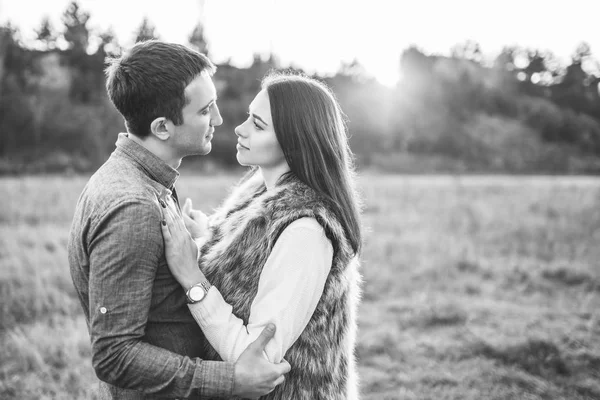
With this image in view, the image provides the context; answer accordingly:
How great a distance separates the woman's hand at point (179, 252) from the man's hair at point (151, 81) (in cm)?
38

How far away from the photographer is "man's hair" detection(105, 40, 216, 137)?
6.00 ft

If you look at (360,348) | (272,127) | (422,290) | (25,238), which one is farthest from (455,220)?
(272,127)

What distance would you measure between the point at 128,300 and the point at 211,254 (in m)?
0.52

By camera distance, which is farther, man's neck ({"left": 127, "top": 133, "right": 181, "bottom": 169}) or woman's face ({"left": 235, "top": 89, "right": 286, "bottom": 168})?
woman's face ({"left": 235, "top": 89, "right": 286, "bottom": 168})

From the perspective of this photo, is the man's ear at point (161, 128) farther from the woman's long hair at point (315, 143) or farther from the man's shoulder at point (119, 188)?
the woman's long hair at point (315, 143)

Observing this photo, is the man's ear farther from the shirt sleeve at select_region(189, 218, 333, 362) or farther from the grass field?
the grass field

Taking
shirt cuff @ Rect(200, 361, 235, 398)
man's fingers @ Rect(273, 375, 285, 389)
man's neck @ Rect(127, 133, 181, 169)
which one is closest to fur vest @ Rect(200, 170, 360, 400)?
man's fingers @ Rect(273, 375, 285, 389)

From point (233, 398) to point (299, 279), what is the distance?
611mm

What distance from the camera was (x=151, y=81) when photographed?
72.1 inches

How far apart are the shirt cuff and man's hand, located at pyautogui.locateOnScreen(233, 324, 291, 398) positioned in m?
0.02

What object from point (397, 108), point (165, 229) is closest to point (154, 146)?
point (165, 229)

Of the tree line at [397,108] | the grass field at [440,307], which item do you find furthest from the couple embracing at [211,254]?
the tree line at [397,108]

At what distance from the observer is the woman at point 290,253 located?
179 cm

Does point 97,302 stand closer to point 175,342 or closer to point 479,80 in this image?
point 175,342
